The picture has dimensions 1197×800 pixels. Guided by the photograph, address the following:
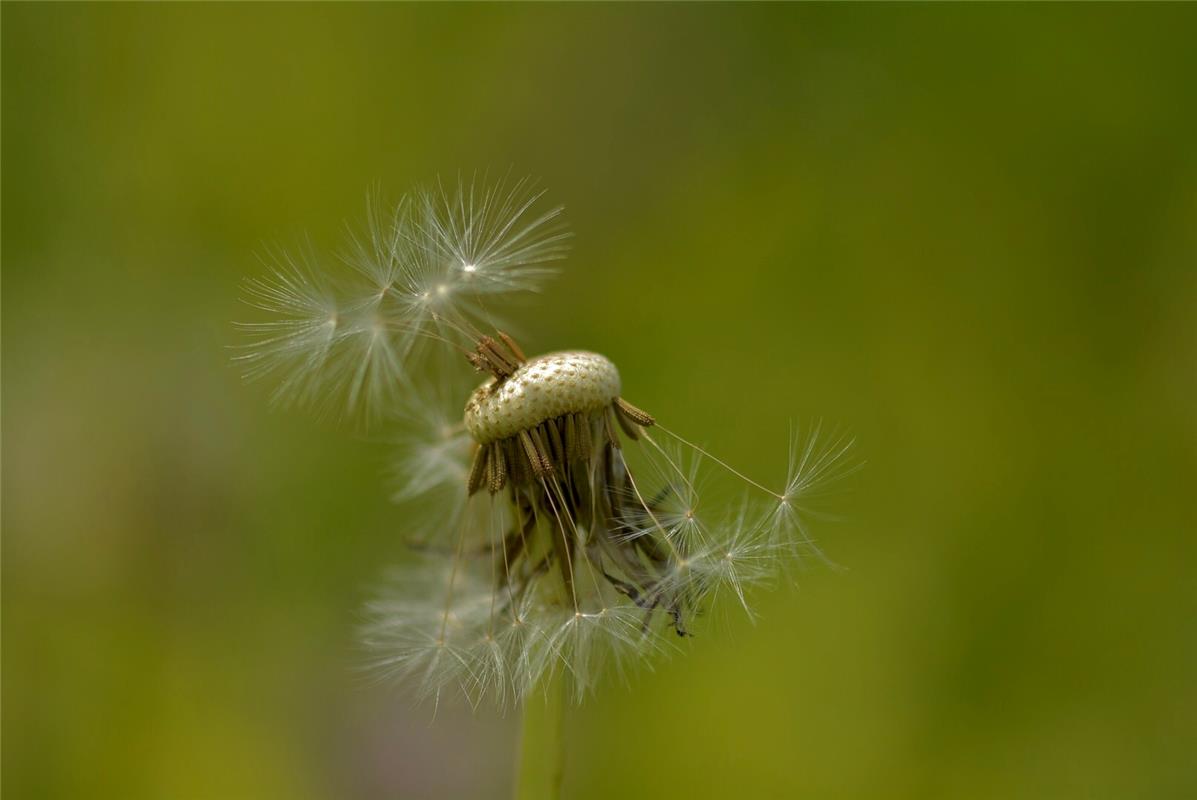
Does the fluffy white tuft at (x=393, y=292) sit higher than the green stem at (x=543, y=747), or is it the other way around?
the fluffy white tuft at (x=393, y=292)

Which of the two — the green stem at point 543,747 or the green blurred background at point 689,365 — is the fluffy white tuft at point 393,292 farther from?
the green blurred background at point 689,365

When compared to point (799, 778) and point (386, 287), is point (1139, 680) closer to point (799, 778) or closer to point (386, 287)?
point (799, 778)

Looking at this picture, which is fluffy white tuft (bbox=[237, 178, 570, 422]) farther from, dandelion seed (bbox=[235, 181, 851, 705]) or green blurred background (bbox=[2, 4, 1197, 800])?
green blurred background (bbox=[2, 4, 1197, 800])

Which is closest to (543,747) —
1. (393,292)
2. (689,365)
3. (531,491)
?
(531,491)

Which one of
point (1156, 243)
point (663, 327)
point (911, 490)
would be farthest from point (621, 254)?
point (1156, 243)

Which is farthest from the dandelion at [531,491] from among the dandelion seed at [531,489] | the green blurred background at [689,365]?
the green blurred background at [689,365]

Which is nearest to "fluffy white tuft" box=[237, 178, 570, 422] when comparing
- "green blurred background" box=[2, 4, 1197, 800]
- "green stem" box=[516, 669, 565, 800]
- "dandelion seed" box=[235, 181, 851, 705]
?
"dandelion seed" box=[235, 181, 851, 705]
